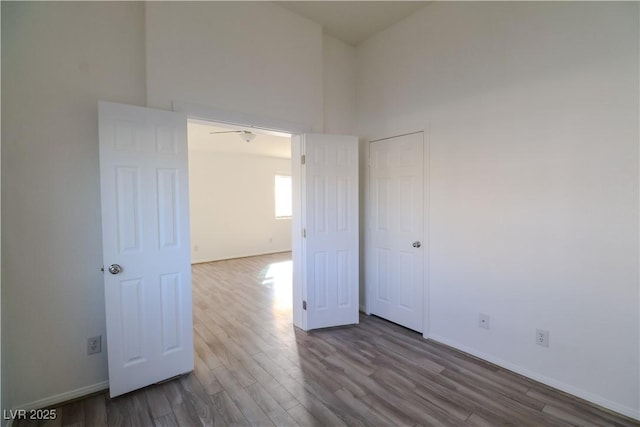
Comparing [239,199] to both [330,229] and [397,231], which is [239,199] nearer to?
[330,229]

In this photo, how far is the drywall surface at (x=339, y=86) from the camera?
3.29 meters

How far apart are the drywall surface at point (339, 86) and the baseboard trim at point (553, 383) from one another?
8.54 ft

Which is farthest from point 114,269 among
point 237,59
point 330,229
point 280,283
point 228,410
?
point 280,283

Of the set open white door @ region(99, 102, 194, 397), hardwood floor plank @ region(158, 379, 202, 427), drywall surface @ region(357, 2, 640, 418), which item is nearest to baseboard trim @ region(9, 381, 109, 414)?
open white door @ region(99, 102, 194, 397)

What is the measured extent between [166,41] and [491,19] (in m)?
2.65

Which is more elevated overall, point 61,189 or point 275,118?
point 275,118

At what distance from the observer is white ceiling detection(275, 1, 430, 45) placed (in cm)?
272

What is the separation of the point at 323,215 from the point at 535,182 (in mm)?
1826

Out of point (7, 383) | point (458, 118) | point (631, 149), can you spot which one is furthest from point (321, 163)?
point (7, 383)

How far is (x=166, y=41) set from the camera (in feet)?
7.22

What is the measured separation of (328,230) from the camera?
3.01m

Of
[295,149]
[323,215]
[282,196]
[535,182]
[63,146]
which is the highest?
[295,149]

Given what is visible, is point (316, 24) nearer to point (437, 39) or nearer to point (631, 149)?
point (437, 39)

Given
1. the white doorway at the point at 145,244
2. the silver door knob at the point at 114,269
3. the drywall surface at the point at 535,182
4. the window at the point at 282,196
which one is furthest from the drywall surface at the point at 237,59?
the window at the point at 282,196
